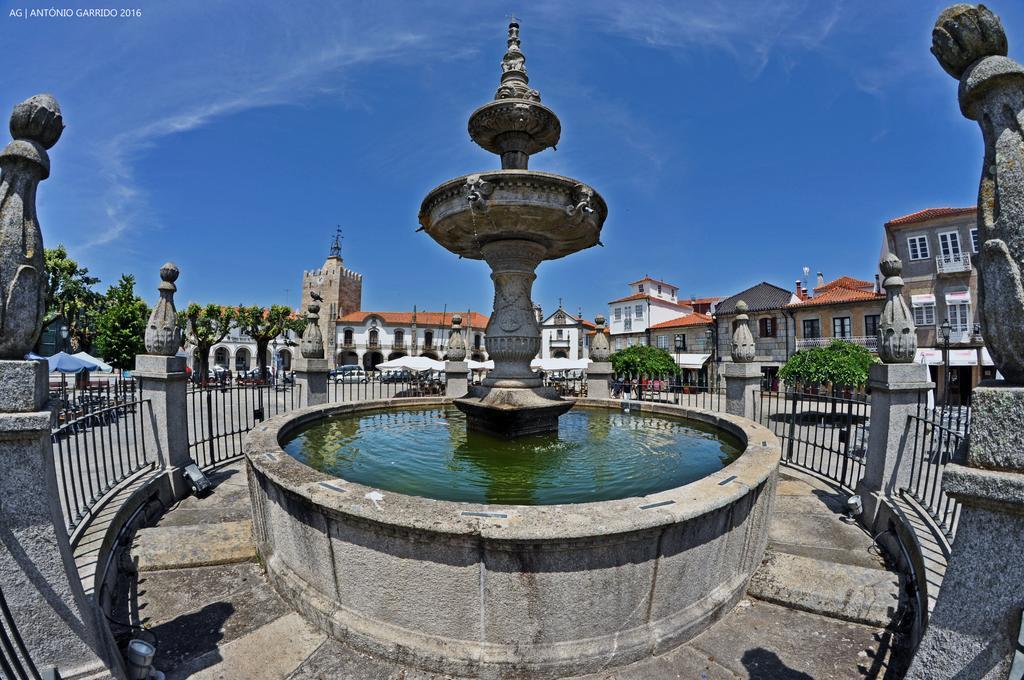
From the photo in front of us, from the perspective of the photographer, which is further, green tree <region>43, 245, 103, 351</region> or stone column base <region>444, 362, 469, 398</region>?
green tree <region>43, 245, 103, 351</region>

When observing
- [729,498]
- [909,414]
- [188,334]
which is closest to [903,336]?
[909,414]

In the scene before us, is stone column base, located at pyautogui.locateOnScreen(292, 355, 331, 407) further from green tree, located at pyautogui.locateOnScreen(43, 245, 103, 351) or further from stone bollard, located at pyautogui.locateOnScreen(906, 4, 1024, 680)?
green tree, located at pyautogui.locateOnScreen(43, 245, 103, 351)

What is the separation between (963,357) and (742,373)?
26.6 meters

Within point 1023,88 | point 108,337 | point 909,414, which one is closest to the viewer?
point 1023,88

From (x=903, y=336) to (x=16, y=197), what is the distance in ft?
23.9

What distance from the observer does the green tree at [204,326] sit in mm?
31748

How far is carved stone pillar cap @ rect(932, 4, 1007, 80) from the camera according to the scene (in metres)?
1.77

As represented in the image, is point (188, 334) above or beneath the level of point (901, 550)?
above

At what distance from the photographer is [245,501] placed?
18.4 feet

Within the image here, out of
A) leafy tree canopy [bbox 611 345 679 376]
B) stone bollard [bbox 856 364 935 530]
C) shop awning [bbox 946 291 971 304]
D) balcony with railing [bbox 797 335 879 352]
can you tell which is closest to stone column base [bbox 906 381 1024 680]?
stone bollard [bbox 856 364 935 530]

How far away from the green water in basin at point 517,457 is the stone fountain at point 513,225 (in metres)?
0.51

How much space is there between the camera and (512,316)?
677 cm

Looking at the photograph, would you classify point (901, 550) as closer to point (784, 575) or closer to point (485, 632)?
point (784, 575)

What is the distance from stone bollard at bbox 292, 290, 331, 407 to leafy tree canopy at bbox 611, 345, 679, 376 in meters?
16.4
